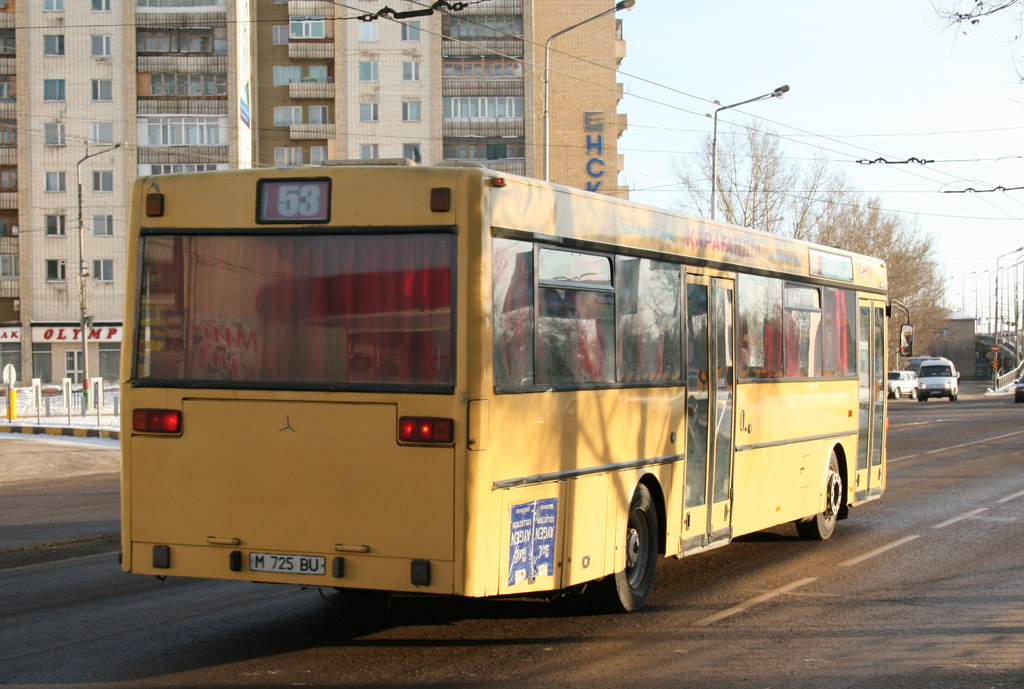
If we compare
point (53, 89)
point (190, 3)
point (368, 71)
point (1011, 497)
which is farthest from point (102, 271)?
point (1011, 497)

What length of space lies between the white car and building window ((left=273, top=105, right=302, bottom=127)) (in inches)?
1457

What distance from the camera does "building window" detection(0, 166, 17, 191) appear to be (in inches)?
2606

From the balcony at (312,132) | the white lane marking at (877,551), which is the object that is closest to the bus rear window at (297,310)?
the white lane marking at (877,551)

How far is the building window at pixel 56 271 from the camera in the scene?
2589 inches

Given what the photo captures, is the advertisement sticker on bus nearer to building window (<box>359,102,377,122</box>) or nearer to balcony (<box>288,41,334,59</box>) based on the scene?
building window (<box>359,102,377,122</box>)

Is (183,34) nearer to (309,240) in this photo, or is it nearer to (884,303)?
(884,303)

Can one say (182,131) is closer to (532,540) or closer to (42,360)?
(42,360)

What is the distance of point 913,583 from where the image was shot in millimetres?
9609

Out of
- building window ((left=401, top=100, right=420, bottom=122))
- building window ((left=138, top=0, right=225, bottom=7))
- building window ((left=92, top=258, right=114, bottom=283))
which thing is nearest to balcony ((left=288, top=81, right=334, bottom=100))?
building window ((left=401, top=100, right=420, bottom=122))

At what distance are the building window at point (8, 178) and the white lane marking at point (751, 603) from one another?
64.6 meters

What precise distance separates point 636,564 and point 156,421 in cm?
350

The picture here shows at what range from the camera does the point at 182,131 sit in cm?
6475

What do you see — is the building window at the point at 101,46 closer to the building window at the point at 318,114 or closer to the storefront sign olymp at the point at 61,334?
the building window at the point at 318,114

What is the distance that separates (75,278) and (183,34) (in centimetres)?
1447
